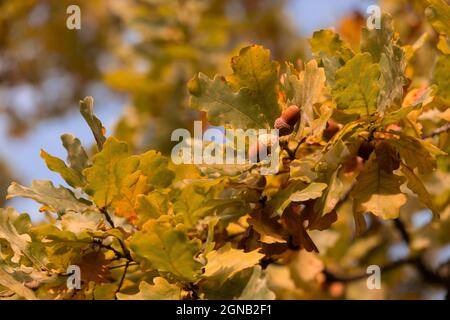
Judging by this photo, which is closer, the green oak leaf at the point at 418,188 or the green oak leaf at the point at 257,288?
the green oak leaf at the point at 257,288

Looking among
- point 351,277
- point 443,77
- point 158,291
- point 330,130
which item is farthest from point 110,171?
point 351,277

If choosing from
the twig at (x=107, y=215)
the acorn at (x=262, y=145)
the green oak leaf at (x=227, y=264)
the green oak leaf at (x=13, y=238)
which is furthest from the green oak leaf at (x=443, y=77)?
the green oak leaf at (x=13, y=238)

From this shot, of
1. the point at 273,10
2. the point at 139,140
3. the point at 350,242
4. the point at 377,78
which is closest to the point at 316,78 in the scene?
→ the point at 377,78

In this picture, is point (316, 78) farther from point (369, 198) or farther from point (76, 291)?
point (76, 291)

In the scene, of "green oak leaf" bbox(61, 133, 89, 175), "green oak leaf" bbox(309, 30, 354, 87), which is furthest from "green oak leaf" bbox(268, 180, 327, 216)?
"green oak leaf" bbox(61, 133, 89, 175)

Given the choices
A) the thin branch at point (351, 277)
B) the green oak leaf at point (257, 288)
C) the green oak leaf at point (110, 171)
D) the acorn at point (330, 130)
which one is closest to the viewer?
the green oak leaf at point (257, 288)

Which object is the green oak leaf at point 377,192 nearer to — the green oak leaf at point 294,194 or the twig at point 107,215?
the green oak leaf at point 294,194
